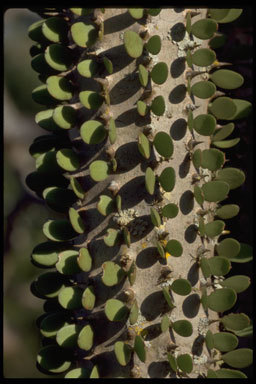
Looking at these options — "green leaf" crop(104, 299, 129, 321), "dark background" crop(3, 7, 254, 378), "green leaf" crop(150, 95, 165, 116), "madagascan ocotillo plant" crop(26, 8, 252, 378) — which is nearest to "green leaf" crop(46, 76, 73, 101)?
"madagascan ocotillo plant" crop(26, 8, 252, 378)

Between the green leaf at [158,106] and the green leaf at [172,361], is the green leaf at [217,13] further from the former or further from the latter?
the green leaf at [172,361]

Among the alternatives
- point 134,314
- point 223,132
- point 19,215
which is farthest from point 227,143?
point 19,215

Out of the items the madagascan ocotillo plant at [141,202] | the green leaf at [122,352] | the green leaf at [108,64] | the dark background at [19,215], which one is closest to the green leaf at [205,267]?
the madagascan ocotillo plant at [141,202]

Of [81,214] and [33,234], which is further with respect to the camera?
[33,234]

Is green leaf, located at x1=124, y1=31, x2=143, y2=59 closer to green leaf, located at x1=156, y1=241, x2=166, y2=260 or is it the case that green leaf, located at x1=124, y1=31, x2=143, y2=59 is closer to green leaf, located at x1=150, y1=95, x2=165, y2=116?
green leaf, located at x1=150, y1=95, x2=165, y2=116

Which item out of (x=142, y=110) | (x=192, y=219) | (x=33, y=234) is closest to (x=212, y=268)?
(x=192, y=219)
